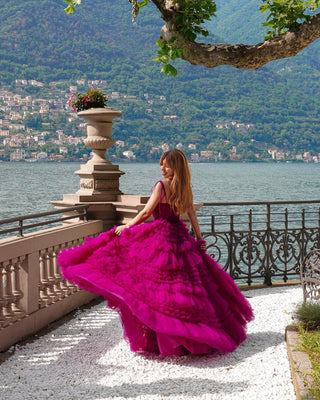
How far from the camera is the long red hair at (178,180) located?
13.8ft

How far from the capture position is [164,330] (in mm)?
4016

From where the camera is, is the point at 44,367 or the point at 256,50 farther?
the point at 256,50

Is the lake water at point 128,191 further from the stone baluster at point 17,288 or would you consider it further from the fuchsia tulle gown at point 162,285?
the fuchsia tulle gown at point 162,285

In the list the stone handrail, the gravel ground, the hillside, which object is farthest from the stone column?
the hillside

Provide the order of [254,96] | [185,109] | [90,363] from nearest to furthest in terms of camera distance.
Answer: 1. [90,363]
2. [185,109]
3. [254,96]

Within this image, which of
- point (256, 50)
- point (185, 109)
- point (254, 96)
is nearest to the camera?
point (256, 50)

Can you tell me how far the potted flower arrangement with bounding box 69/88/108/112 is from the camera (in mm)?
7188

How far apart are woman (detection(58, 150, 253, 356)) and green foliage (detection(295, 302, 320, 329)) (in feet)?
1.94

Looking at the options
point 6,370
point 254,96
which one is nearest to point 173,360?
point 6,370

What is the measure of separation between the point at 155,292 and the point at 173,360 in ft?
2.01

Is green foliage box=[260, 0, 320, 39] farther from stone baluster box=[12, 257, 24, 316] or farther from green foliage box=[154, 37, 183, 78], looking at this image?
stone baluster box=[12, 257, 24, 316]

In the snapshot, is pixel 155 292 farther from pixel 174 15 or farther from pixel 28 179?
pixel 28 179

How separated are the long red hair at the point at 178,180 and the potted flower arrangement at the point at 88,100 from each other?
3.24 metres

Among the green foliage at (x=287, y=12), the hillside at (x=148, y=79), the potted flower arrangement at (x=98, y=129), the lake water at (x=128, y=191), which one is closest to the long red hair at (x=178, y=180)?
the green foliage at (x=287, y=12)
